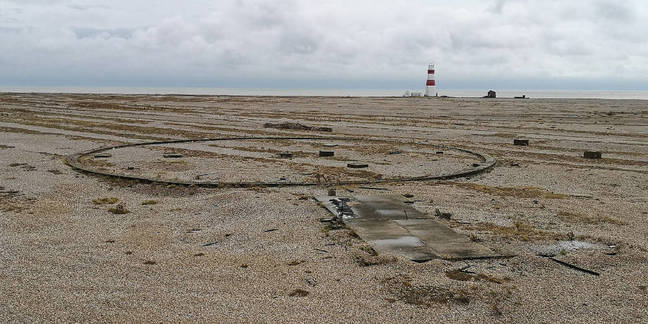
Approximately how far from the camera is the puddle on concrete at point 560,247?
731 cm

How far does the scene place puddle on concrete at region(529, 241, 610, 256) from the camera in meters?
7.31

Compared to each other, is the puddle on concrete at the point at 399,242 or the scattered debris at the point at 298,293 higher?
the puddle on concrete at the point at 399,242

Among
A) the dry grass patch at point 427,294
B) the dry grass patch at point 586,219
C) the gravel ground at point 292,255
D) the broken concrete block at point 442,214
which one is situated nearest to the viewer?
the gravel ground at point 292,255

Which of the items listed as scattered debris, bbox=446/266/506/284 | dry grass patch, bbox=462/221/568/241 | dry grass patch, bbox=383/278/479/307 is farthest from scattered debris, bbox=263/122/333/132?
dry grass patch, bbox=383/278/479/307

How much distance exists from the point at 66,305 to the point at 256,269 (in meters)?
2.05

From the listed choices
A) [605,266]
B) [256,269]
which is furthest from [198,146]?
[605,266]

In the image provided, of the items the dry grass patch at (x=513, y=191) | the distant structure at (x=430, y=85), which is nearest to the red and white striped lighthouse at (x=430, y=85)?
the distant structure at (x=430, y=85)

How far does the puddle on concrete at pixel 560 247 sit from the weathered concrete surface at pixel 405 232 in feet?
2.12

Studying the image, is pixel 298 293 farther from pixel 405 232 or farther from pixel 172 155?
pixel 172 155

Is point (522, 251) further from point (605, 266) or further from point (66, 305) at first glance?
point (66, 305)

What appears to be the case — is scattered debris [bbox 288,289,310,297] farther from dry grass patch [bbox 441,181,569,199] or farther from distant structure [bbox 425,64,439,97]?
distant structure [bbox 425,64,439,97]

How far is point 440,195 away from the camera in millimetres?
11031

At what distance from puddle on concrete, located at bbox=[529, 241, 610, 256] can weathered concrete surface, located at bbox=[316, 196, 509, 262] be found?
2.12 feet

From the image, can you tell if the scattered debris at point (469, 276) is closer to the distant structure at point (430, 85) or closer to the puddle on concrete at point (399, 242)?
the puddle on concrete at point (399, 242)
